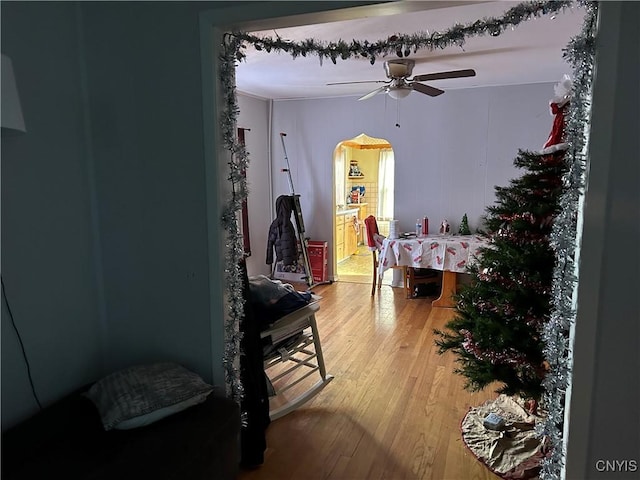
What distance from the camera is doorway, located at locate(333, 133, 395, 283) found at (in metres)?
7.55

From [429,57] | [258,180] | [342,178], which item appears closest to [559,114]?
[429,57]

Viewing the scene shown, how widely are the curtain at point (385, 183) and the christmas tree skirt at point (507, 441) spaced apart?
6164 millimetres

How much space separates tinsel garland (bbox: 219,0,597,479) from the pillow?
26cm

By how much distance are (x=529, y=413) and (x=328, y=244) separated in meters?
3.61

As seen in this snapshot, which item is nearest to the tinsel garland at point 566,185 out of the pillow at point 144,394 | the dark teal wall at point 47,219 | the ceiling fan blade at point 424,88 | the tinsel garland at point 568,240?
the tinsel garland at point 568,240

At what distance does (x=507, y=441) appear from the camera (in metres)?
2.25

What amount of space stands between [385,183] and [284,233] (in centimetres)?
396

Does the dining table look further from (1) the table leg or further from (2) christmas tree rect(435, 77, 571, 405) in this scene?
(2) christmas tree rect(435, 77, 571, 405)

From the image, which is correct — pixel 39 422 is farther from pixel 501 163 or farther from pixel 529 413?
pixel 501 163

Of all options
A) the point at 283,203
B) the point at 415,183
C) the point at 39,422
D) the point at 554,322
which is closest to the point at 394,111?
the point at 415,183

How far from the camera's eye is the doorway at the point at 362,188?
24.8 ft

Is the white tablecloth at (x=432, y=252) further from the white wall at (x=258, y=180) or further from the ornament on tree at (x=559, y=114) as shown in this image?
the ornament on tree at (x=559, y=114)

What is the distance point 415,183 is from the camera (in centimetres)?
528

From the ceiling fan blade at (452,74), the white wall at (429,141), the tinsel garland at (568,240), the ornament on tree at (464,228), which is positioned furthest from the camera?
the ornament on tree at (464,228)
